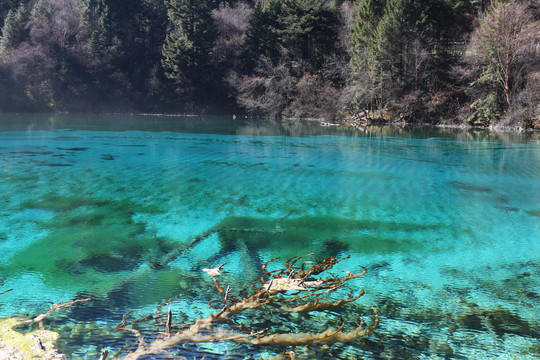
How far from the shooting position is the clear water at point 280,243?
2.97 m

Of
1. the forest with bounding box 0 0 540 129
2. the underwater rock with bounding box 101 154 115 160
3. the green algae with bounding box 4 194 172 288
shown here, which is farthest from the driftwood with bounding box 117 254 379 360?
the forest with bounding box 0 0 540 129

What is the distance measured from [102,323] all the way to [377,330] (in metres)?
1.95

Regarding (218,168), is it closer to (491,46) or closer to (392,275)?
(392,275)

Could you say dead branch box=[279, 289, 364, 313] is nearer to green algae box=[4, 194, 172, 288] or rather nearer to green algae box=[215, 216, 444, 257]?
green algae box=[215, 216, 444, 257]

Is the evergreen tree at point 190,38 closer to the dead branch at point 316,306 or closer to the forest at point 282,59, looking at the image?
the forest at point 282,59

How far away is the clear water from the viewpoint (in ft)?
9.74

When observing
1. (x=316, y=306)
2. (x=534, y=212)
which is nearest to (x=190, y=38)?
(x=534, y=212)

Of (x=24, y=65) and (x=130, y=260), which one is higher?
(x=24, y=65)

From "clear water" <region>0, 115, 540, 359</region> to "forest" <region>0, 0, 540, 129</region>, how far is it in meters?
19.3

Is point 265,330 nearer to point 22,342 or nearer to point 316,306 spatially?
point 316,306

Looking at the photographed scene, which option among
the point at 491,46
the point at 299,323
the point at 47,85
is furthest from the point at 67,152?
the point at 47,85

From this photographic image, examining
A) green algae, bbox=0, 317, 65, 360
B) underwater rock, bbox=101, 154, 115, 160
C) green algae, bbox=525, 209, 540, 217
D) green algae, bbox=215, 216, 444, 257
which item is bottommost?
green algae, bbox=0, 317, 65, 360

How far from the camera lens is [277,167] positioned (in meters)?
10.7

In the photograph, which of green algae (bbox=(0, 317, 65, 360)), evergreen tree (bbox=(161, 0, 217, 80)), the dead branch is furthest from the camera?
evergreen tree (bbox=(161, 0, 217, 80))
